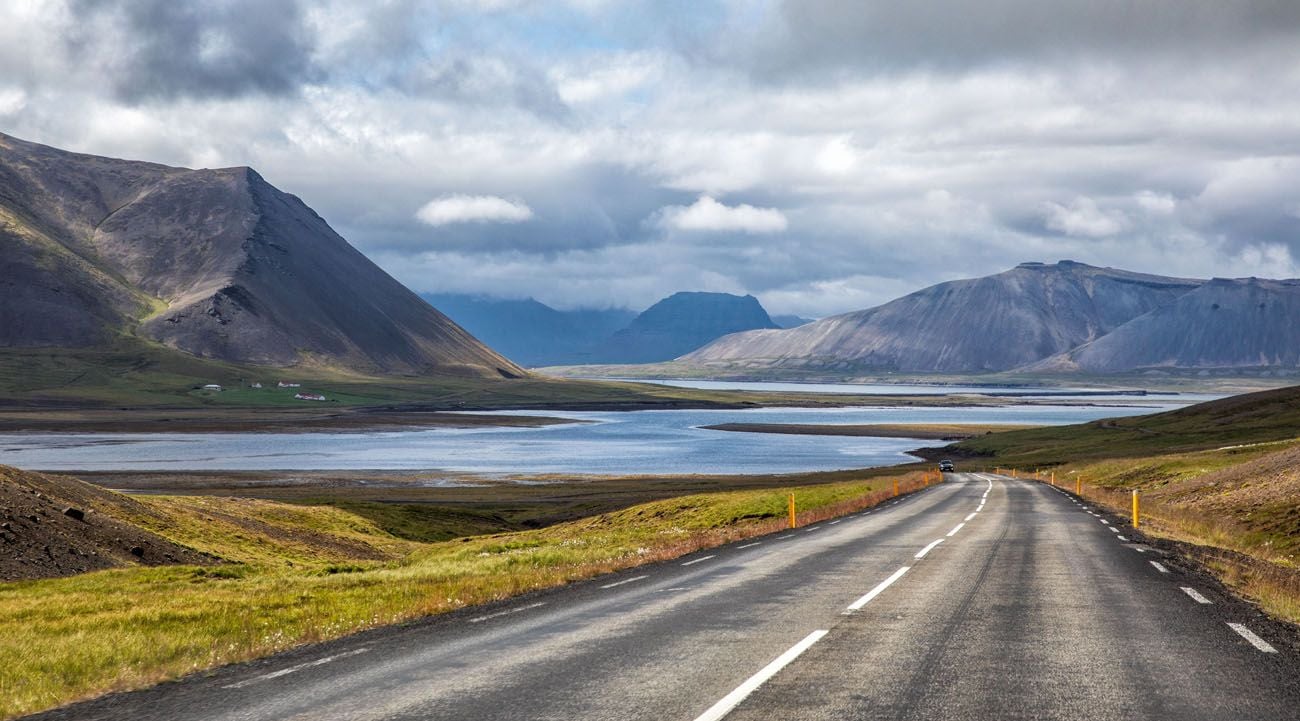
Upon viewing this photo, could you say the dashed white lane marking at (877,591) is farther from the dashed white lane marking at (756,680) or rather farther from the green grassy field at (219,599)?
the green grassy field at (219,599)

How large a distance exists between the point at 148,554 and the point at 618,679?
1250 inches

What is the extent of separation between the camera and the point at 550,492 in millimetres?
96000

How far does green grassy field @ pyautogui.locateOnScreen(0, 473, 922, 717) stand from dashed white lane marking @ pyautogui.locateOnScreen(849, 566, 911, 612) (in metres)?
6.52

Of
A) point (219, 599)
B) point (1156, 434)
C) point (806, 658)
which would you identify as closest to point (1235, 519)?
point (806, 658)

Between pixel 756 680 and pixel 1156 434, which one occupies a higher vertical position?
pixel 756 680

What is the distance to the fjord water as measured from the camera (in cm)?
12544

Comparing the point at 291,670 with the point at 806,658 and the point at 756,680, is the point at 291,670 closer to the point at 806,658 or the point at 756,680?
the point at 756,680

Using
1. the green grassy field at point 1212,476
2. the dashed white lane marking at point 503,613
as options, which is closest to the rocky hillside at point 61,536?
the dashed white lane marking at point 503,613

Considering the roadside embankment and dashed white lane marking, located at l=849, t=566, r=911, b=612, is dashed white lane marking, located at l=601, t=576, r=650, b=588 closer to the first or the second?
dashed white lane marking, located at l=849, t=566, r=911, b=612

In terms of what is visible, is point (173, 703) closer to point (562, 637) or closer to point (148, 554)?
point (562, 637)

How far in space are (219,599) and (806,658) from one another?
534 inches

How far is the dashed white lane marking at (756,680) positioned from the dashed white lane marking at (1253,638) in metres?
5.20

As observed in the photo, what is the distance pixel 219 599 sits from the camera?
20531 mm

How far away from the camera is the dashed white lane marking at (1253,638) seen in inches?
486
